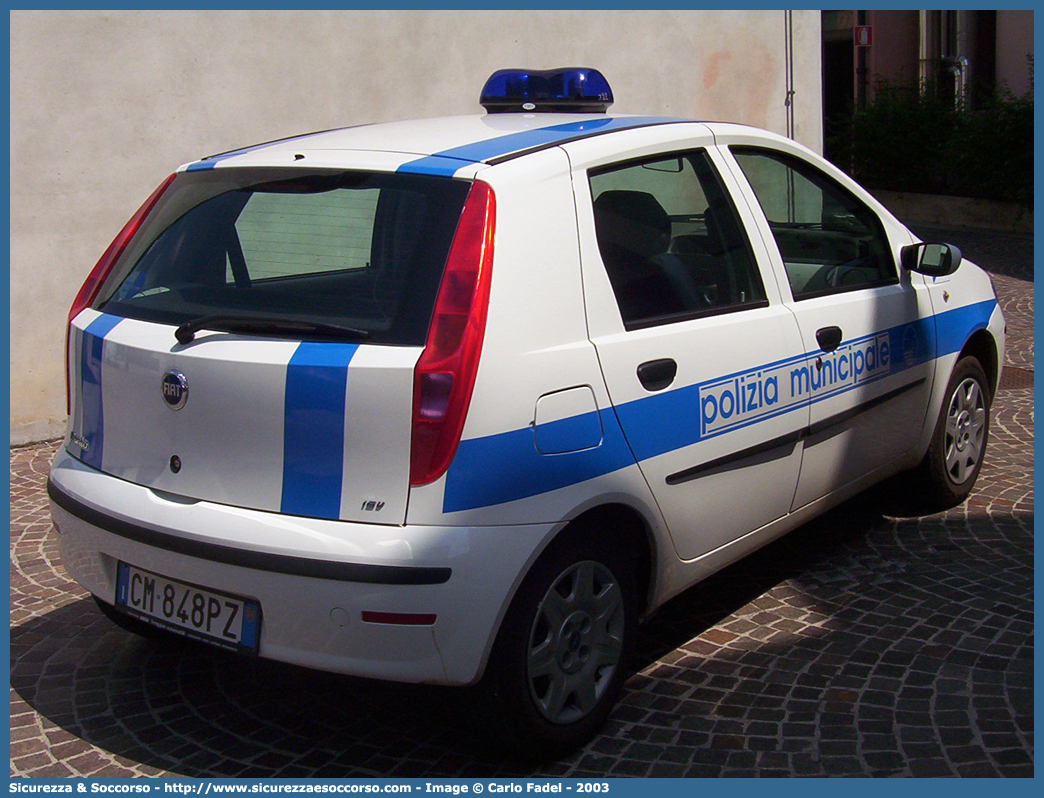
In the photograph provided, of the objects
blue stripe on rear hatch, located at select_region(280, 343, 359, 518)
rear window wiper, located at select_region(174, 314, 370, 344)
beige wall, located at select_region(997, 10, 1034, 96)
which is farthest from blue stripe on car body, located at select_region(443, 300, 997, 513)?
beige wall, located at select_region(997, 10, 1034, 96)

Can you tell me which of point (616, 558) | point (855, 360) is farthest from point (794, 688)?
point (855, 360)

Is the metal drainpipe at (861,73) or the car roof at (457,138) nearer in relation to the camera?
the car roof at (457,138)

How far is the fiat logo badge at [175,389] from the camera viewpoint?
2965 mm

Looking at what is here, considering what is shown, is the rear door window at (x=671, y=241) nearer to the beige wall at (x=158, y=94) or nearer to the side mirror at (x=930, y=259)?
the side mirror at (x=930, y=259)

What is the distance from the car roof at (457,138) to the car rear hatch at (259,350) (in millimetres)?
103

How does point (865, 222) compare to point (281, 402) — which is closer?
point (281, 402)

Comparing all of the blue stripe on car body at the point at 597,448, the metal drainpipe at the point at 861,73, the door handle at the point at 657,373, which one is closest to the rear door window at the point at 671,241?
the door handle at the point at 657,373

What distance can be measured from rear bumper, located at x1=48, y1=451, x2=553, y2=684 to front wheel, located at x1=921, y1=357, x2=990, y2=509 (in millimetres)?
2596

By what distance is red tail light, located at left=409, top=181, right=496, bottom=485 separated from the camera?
→ 2729 millimetres

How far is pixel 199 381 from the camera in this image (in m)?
2.94

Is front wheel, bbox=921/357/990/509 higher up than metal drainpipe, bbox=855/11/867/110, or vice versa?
metal drainpipe, bbox=855/11/867/110

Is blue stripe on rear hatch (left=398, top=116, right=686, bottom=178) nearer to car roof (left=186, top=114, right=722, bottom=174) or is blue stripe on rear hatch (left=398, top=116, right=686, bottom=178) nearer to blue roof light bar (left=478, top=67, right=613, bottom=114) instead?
car roof (left=186, top=114, right=722, bottom=174)

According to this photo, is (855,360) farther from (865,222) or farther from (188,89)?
(188,89)

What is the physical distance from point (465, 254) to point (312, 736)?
1.46 meters
